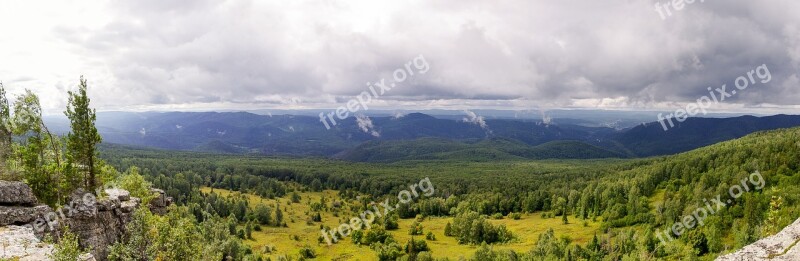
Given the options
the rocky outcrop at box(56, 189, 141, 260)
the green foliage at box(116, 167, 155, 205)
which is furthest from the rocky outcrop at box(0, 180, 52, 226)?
the green foliage at box(116, 167, 155, 205)

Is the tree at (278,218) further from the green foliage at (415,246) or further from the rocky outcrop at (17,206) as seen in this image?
the rocky outcrop at (17,206)

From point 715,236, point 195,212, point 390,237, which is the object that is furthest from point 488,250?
point 195,212

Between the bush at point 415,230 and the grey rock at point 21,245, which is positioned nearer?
the grey rock at point 21,245

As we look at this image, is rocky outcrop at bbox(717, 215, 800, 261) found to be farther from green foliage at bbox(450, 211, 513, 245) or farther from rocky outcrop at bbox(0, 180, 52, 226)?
green foliage at bbox(450, 211, 513, 245)

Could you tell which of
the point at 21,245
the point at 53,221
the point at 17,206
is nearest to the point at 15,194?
the point at 17,206

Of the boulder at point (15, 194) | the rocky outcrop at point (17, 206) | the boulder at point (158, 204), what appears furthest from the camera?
the boulder at point (158, 204)

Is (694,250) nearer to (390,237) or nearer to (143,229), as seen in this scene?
(390,237)

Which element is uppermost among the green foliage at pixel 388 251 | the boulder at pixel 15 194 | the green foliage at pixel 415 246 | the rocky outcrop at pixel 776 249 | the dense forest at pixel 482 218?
the rocky outcrop at pixel 776 249

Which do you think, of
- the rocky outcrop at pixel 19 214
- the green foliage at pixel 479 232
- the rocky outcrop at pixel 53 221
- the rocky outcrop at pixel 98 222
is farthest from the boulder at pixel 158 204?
the green foliage at pixel 479 232

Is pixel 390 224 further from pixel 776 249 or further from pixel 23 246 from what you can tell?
pixel 776 249
